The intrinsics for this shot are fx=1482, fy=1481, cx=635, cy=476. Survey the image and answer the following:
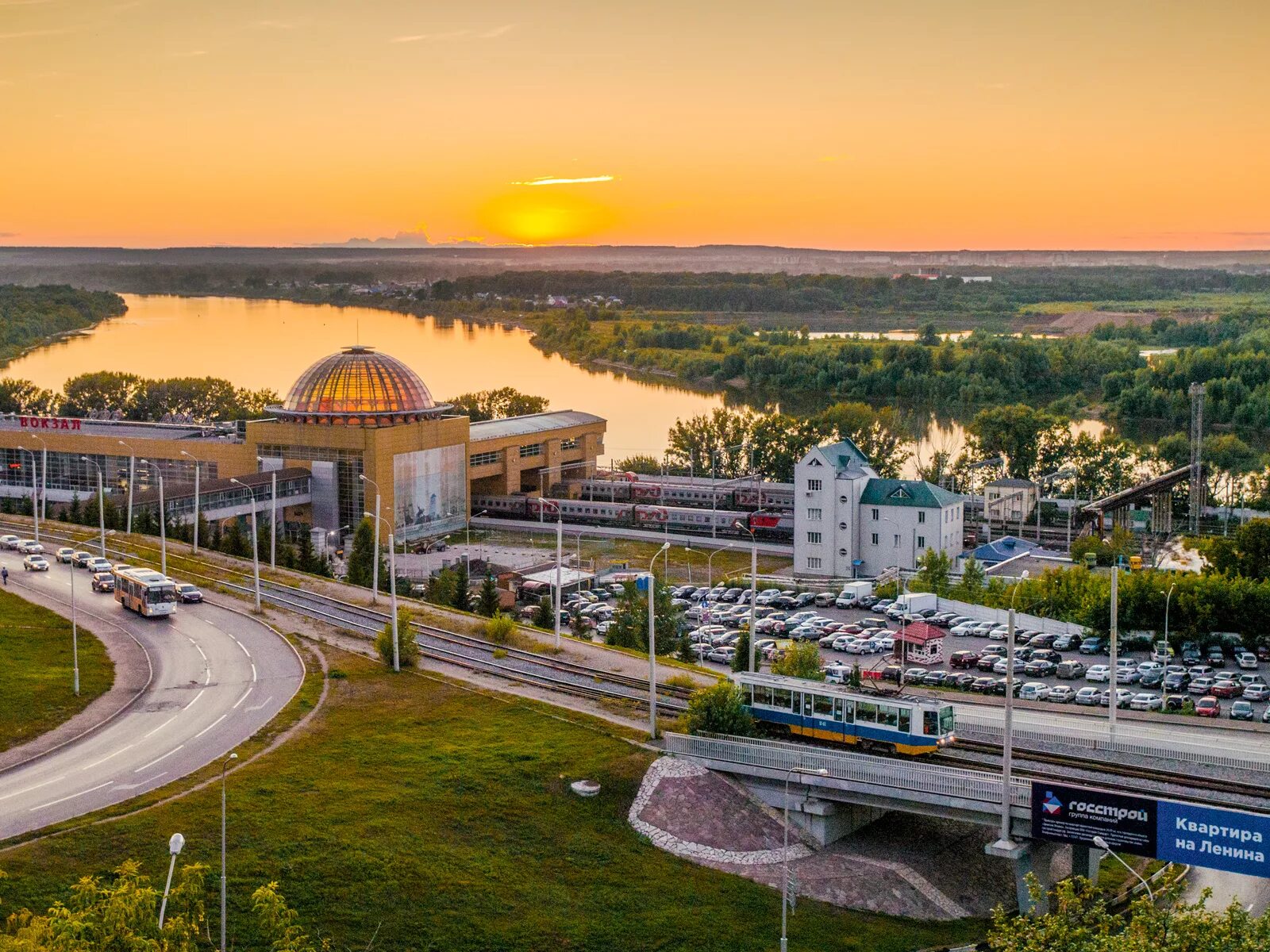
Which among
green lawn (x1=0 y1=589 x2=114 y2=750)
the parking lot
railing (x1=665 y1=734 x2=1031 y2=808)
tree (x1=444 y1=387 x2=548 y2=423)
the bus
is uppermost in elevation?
tree (x1=444 y1=387 x2=548 y2=423)

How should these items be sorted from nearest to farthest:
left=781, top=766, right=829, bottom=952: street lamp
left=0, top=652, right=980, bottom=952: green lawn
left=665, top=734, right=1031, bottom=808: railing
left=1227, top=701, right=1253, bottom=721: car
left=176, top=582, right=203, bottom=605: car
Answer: left=0, top=652, right=980, bottom=952: green lawn
left=781, top=766, right=829, bottom=952: street lamp
left=665, top=734, right=1031, bottom=808: railing
left=1227, top=701, right=1253, bottom=721: car
left=176, top=582, right=203, bottom=605: car

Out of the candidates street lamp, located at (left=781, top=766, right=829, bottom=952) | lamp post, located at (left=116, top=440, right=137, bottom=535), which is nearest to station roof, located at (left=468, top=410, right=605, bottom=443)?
lamp post, located at (left=116, top=440, right=137, bottom=535)

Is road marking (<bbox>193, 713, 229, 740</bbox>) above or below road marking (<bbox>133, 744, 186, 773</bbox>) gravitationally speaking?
above

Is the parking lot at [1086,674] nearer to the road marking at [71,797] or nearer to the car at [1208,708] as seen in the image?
the car at [1208,708]

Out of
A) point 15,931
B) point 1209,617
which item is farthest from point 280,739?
point 1209,617

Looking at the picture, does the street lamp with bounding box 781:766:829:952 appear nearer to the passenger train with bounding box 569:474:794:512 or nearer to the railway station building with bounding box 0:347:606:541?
the railway station building with bounding box 0:347:606:541

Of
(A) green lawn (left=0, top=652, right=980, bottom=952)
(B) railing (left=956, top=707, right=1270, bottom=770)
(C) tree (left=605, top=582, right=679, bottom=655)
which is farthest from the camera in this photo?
(C) tree (left=605, top=582, right=679, bottom=655)

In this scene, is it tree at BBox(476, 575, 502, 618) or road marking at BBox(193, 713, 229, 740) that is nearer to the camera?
road marking at BBox(193, 713, 229, 740)

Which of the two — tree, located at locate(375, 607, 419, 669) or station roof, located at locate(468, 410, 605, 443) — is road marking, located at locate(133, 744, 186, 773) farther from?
station roof, located at locate(468, 410, 605, 443)
